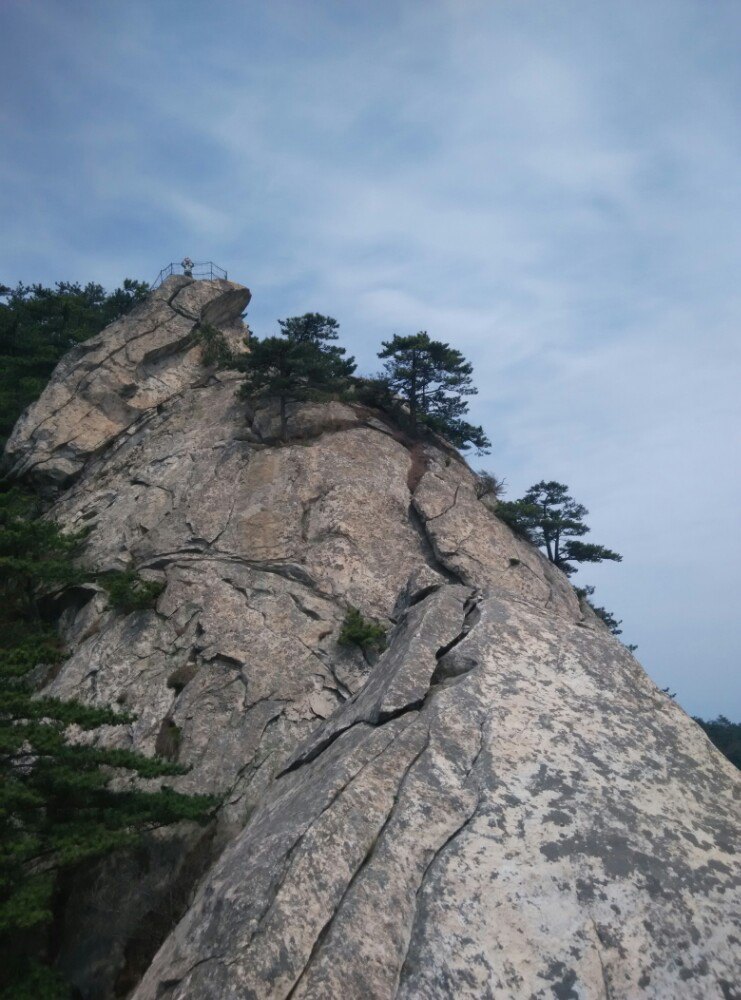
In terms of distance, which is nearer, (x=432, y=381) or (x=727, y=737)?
(x=432, y=381)

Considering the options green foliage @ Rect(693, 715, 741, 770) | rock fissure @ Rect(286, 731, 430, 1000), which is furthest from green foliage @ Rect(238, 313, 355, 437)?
green foliage @ Rect(693, 715, 741, 770)

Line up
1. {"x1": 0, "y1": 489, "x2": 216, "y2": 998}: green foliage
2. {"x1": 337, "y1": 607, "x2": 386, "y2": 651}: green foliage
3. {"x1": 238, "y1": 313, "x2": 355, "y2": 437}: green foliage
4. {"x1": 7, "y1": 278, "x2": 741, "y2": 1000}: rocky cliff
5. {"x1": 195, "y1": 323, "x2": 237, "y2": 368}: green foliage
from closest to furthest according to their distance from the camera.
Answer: {"x1": 7, "y1": 278, "x2": 741, "y2": 1000}: rocky cliff < {"x1": 0, "y1": 489, "x2": 216, "y2": 998}: green foliage < {"x1": 337, "y1": 607, "x2": 386, "y2": 651}: green foliage < {"x1": 238, "y1": 313, "x2": 355, "y2": 437}: green foliage < {"x1": 195, "y1": 323, "x2": 237, "y2": 368}: green foliage

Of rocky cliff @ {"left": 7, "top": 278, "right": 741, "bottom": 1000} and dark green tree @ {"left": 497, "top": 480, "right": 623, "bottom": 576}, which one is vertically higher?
dark green tree @ {"left": 497, "top": 480, "right": 623, "bottom": 576}

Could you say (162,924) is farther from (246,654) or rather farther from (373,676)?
(373,676)

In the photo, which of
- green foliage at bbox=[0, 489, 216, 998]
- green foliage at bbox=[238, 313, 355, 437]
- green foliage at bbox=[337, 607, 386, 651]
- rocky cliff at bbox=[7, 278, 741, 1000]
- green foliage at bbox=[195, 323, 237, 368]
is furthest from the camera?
green foliage at bbox=[195, 323, 237, 368]

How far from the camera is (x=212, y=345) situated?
1319 inches

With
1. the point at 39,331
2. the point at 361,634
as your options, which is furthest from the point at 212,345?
the point at 361,634

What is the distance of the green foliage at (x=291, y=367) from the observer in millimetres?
28031

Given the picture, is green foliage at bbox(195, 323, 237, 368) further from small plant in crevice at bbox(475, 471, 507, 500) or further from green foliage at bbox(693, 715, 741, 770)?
green foliage at bbox(693, 715, 741, 770)

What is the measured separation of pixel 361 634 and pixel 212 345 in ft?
61.5

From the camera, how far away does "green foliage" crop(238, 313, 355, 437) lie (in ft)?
92.0

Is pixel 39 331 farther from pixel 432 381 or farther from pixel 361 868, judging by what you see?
pixel 361 868

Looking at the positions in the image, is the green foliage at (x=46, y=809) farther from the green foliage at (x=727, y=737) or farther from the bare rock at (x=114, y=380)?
the green foliage at (x=727, y=737)

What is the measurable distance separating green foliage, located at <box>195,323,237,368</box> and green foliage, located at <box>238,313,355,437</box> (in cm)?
333
